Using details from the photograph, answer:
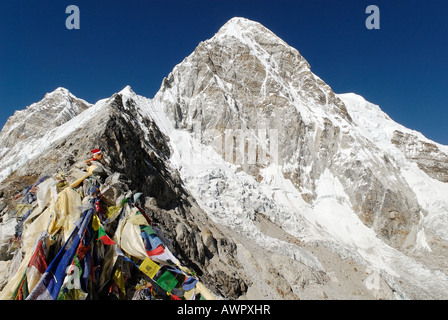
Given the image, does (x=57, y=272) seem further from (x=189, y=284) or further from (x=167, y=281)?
(x=189, y=284)

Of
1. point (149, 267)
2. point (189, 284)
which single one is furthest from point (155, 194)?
point (189, 284)

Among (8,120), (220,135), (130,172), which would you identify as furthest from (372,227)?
(8,120)

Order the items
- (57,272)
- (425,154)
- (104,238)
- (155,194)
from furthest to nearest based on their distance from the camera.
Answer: (425,154), (155,194), (104,238), (57,272)

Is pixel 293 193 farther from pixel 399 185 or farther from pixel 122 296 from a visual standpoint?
pixel 122 296

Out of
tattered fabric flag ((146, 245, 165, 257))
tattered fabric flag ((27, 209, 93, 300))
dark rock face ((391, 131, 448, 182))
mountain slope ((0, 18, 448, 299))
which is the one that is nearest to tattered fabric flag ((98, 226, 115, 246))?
tattered fabric flag ((27, 209, 93, 300))

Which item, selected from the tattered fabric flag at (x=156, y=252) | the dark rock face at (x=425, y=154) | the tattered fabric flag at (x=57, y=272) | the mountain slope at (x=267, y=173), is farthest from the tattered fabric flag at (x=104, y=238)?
the dark rock face at (x=425, y=154)

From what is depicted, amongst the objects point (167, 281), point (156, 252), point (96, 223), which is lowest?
point (167, 281)

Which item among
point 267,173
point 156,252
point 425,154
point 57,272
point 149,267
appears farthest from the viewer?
point 425,154
